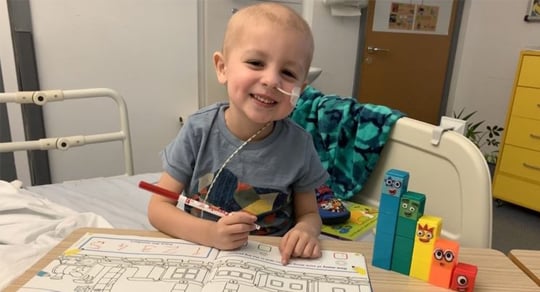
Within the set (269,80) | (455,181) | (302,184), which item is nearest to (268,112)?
(269,80)

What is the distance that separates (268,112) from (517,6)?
11.2 feet

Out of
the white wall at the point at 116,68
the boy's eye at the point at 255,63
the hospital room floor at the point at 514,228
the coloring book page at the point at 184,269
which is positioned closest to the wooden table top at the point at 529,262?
the coloring book page at the point at 184,269

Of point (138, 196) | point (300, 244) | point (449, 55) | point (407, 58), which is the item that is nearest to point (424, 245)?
point (300, 244)

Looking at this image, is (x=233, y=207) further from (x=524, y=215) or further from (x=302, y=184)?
(x=524, y=215)

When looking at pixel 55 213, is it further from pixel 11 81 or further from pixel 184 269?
pixel 11 81

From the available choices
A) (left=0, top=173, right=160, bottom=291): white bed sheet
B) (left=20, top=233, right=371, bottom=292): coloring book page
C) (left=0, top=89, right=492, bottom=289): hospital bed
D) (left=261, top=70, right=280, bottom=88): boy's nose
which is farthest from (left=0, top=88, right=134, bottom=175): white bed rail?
(left=261, top=70, right=280, bottom=88): boy's nose

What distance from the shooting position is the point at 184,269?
589mm

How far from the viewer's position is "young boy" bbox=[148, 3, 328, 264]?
0.69 metres

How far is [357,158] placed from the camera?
1.32 meters

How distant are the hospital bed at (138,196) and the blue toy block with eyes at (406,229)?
1.33 ft

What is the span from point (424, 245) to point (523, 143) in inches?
100

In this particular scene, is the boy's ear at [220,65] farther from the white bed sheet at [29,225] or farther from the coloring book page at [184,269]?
the white bed sheet at [29,225]

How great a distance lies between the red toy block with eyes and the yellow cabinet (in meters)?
2.47

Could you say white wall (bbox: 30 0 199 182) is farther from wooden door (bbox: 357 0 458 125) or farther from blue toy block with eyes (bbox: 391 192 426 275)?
blue toy block with eyes (bbox: 391 192 426 275)
